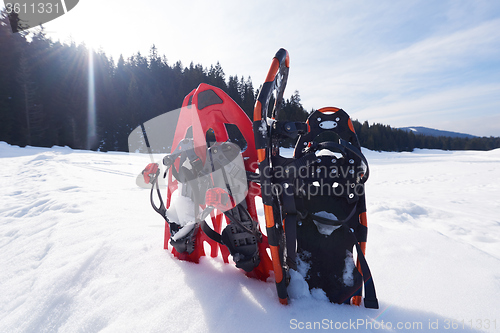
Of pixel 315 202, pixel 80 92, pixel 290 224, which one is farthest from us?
pixel 80 92

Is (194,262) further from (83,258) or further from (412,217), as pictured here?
(412,217)

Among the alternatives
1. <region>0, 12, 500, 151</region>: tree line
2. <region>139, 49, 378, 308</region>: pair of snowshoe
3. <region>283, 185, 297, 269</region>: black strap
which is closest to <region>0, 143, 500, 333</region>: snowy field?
<region>139, 49, 378, 308</region>: pair of snowshoe

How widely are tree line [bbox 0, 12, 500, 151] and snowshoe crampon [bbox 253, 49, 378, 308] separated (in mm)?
12941

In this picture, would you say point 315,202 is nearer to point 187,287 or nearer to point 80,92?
point 187,287

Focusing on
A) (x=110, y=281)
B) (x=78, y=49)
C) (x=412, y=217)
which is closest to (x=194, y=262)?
(x=110, y=281)

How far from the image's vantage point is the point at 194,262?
5.43ft

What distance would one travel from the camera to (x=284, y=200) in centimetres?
125

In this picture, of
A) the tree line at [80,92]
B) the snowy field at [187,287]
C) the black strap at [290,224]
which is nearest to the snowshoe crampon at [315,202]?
the black strap at [290,224]

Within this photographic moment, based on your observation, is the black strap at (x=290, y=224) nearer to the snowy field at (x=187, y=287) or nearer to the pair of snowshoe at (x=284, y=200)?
the pair of snowshoe at (x=284, y=200)

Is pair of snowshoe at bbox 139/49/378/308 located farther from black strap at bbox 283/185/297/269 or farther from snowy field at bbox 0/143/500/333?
snowy field at bbox 0/143/500/333

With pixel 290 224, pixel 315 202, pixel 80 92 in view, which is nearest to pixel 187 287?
pixel 290 224

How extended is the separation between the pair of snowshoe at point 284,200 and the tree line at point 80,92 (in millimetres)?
12808

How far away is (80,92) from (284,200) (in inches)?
1349

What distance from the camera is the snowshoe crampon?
119cm
